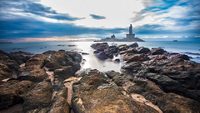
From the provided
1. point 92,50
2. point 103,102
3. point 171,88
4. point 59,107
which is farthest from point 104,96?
point 92,50

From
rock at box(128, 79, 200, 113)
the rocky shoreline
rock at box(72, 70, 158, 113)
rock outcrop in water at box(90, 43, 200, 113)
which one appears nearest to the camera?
rock at box(72, 70, 158, 113)

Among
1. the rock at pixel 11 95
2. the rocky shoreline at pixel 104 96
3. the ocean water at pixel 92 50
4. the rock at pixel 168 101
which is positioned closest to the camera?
the rocky shoreline at pixel 104 96

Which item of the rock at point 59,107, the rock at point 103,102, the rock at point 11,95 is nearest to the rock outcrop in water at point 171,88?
the rock at point 103,102

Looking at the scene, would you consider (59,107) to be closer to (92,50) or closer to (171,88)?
(171,88)

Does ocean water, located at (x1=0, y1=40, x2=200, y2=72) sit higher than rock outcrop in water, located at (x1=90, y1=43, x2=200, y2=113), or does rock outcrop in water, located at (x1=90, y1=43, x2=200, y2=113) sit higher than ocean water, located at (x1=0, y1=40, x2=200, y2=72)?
rock outcrop in water, located at (x1=90, y1=43, x2=200, y2=113)

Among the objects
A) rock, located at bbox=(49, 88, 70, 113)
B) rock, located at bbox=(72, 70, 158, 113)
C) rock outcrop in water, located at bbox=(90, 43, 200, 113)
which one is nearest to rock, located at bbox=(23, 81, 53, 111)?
rock, located at bbox=(49, 88, 70, 113)

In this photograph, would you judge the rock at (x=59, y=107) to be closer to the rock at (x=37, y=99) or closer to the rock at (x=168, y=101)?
the rock at (x=37, y=99)

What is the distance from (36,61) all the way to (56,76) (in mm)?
5257

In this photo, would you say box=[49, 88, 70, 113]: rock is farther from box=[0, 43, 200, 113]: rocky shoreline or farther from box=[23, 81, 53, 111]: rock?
box=[23, 81, 53, 111]: rock

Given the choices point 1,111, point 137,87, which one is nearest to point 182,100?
point 137,87

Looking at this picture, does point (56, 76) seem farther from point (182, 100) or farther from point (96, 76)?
point (182, 100)

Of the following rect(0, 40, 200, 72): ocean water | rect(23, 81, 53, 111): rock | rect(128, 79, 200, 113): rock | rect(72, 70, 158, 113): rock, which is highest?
rect(72, 70, 158, 113): rock

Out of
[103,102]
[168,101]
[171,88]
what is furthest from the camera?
[171,88]

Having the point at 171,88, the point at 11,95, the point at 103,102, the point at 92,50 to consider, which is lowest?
the point at 92,50
